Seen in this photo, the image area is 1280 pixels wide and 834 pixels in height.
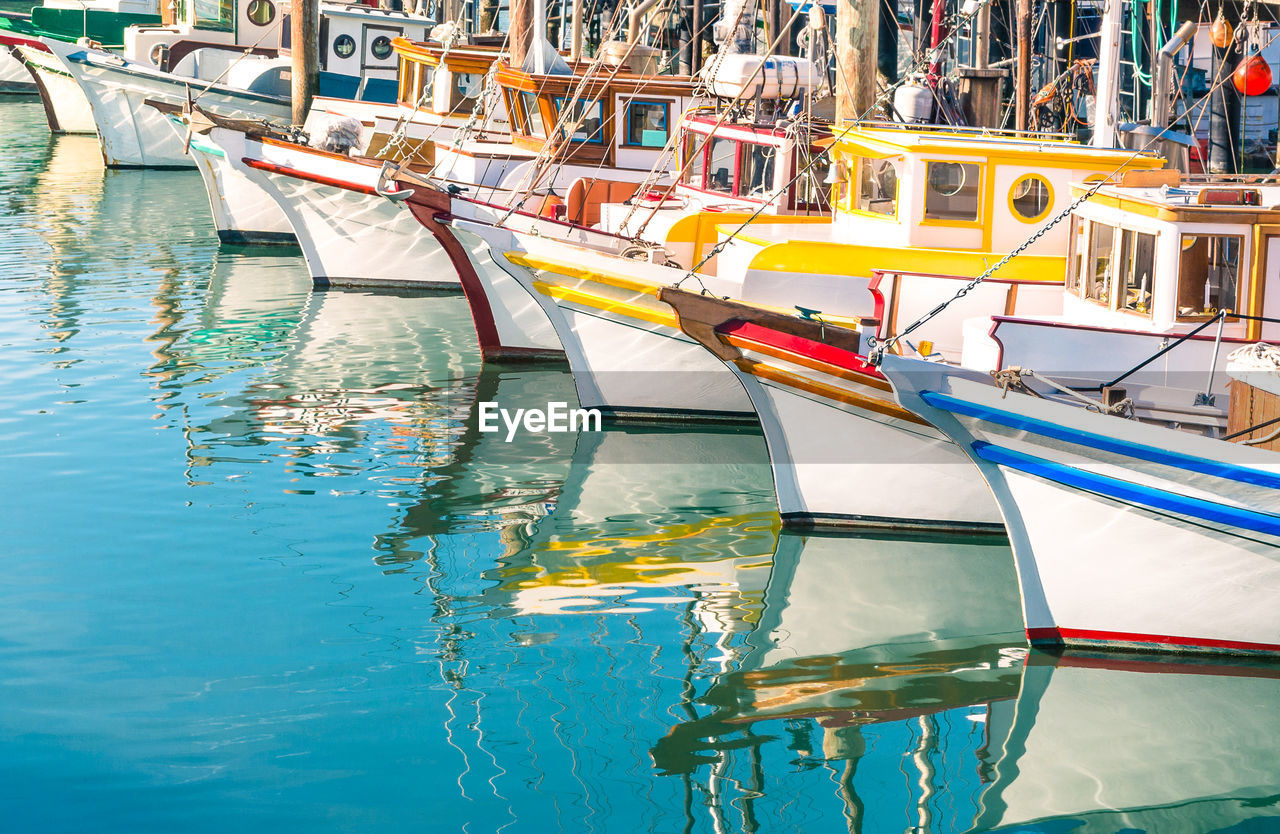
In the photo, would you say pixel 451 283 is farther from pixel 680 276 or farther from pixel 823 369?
pixel 823 369

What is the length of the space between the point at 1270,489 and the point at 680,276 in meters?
5.83

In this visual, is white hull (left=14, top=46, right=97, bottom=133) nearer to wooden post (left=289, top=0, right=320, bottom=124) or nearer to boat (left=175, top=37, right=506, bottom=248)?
wooden post (left=289, top=0, right=320, bottom=124)

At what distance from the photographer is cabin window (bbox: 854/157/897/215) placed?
13055mm

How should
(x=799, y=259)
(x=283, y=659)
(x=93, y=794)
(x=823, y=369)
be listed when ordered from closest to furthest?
1. (x=93, y=794)
2. (x=283, y=659)
3. (x=823, y=369)
4. (x=799, y=259)

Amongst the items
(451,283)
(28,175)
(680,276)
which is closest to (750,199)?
(680,276)

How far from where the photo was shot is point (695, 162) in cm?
1638

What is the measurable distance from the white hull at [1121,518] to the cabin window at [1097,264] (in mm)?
2125

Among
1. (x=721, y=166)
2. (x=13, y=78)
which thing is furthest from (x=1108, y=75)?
(x=13, y=78)

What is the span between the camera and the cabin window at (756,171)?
1523 cm

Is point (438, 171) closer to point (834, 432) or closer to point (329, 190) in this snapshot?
point (329, 190)

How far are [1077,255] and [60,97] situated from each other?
100 ft

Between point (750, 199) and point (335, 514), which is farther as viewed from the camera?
point (750, 199)

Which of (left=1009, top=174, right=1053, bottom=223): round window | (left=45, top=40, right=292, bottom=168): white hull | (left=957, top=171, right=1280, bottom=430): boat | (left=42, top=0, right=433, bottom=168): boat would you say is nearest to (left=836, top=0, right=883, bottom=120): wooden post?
(left=1009, top=174, right=1053, bottom=223): round window

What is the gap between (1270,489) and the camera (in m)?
7.05
